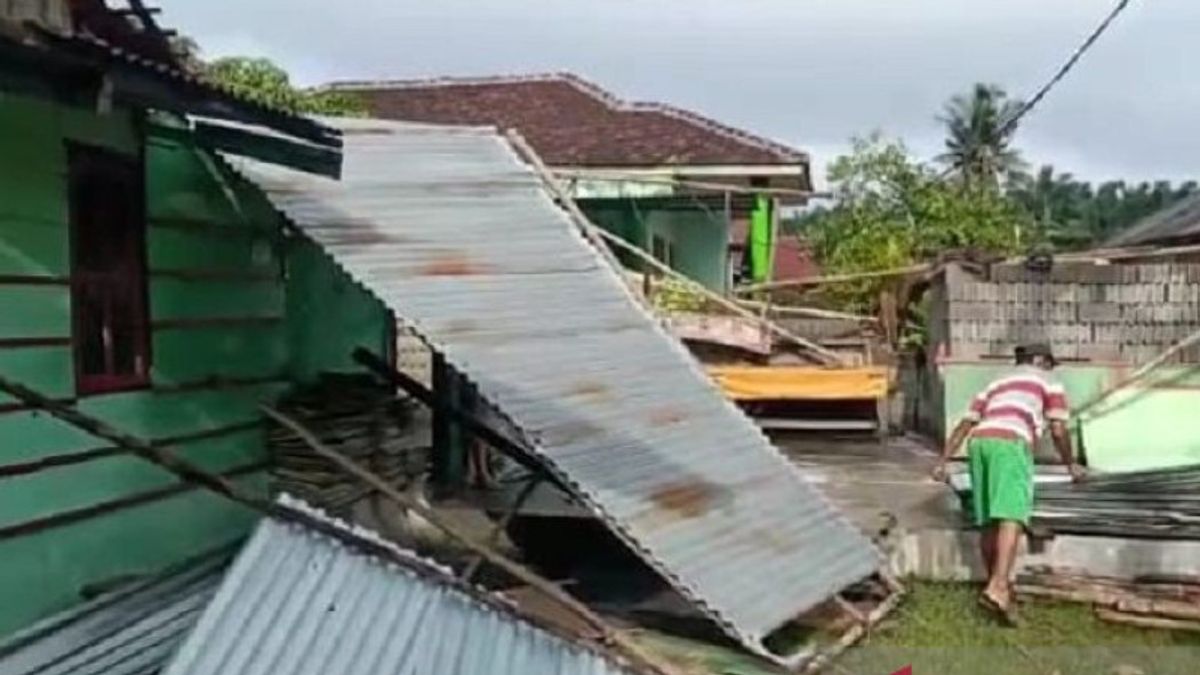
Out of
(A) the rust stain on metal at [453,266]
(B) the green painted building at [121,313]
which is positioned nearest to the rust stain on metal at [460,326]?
(A) the rust stain on metal at [453,266]

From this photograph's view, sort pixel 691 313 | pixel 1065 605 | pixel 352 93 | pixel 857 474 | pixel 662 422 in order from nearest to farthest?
pixel 662 422 < pixel 1065 605 < pixel 857 474 < pixel 691 313 < pixel 352 93

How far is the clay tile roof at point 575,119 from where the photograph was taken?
22.9 metres

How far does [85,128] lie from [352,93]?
2132cm

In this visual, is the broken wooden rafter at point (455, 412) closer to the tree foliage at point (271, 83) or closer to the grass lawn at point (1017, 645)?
the grass lawn at point (1017, 645)

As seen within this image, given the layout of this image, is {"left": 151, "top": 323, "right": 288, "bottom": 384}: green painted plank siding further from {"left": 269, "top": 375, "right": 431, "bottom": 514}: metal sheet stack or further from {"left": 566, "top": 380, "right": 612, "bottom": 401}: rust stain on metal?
{"left": 566, "top": 380, "right": 612, "bottom": 401}: rust stain on metal

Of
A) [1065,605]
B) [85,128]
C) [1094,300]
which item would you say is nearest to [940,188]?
[1094,300]

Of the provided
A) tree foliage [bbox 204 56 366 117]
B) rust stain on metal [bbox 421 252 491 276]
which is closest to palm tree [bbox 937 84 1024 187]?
tree foliage [bbox 204 56 366 117]

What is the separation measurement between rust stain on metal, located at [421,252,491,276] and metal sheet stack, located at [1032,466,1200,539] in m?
4.05

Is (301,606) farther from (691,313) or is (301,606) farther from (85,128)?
(691,313)

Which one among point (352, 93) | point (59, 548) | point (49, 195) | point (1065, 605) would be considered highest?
point (352, 93)

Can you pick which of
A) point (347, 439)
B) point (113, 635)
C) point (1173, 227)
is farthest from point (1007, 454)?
point (1173, 227)

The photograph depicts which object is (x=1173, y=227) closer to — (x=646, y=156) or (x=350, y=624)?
(x=646, y=156)

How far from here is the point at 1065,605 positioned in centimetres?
898

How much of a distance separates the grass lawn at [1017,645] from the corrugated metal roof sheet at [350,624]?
294cm
